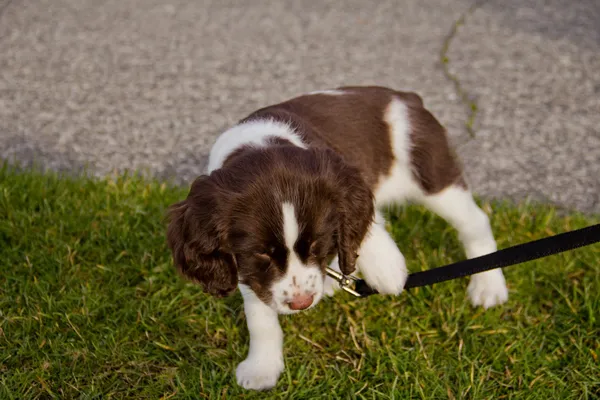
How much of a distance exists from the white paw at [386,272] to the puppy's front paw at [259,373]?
59cm

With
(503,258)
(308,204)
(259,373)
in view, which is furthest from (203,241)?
(503,258)

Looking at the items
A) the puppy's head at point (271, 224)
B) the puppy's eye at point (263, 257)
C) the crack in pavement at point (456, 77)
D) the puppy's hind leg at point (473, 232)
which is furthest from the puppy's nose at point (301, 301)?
the crack in pavement at point (456, 77)

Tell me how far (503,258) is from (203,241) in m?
1.20

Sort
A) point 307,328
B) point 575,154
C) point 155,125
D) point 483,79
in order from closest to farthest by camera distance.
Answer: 1. point 307,328
2. point 575,154
3. point 155,125
4. point 483,79

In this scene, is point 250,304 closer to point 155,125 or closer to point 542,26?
point 155,125

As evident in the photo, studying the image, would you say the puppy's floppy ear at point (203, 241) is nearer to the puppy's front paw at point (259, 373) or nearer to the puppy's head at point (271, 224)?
the puppy's head at point (271, 224)

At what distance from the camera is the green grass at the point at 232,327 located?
316cm

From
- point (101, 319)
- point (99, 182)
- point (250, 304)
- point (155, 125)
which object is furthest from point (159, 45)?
point (250, 304)

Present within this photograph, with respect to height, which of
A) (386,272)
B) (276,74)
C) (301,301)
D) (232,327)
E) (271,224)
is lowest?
(232,327)

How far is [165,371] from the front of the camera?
128 inches

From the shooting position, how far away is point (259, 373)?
3172mm

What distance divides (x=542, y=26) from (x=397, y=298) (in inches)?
176

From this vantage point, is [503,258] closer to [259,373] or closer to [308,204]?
[308,204]

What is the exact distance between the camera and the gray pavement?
5086 mm
